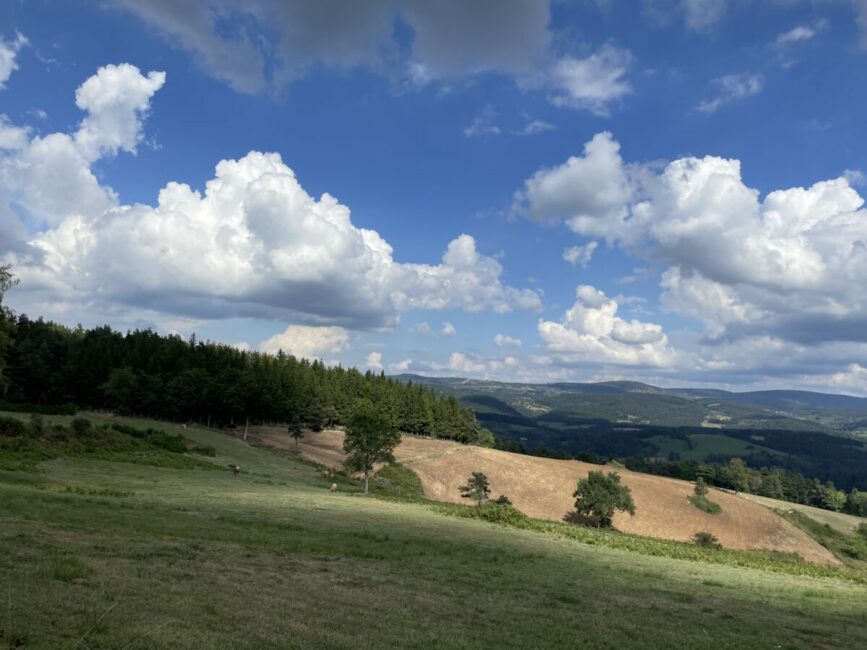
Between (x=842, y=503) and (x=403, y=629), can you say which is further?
(x=842, y=503)

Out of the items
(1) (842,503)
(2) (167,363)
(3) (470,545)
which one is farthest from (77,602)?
(1) (842,503)

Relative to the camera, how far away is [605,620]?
746 inches

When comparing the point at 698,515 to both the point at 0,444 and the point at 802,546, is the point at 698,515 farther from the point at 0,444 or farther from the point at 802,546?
the point at 0,444

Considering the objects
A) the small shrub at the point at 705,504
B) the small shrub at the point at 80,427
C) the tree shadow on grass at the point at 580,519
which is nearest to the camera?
the small shrub at the point at 80,427

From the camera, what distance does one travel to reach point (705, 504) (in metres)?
102

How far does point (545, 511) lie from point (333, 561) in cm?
7507

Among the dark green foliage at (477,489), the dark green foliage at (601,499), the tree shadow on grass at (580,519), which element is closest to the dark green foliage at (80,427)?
the dark green foliage at (477,489)

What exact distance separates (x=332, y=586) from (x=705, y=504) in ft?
333

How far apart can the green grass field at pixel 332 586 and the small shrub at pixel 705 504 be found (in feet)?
209

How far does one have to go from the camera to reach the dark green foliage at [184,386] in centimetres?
11244

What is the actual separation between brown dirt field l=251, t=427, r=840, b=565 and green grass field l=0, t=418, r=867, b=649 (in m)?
53.9

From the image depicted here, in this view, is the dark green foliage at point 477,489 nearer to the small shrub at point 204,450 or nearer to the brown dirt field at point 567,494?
the brown dirt field at point 567,494

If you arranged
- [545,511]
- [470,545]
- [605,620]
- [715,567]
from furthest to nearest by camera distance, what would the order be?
[545,511] < [715,567] < [470,545] < [605,620]

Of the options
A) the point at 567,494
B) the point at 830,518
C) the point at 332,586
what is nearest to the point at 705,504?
the point at 567,494
